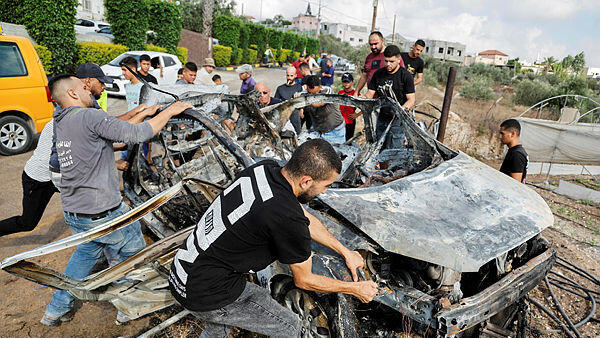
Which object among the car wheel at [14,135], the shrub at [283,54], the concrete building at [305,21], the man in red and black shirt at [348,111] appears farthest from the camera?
the concrete building at [305,21]

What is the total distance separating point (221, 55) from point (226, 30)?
248 cm

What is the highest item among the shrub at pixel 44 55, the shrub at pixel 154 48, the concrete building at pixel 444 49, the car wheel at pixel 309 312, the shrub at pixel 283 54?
the concrete building at pixel 444 49

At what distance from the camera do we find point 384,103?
4004 millimetres

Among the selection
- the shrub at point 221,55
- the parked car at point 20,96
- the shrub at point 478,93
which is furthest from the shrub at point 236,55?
the parked car at point 20,96

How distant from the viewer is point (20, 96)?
602 centimetres

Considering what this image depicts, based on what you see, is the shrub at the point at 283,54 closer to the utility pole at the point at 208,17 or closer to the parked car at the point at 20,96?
the utility pole at the point at 208,17

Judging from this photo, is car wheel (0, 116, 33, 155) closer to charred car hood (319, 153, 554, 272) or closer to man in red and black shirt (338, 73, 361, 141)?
man in red and black shirt (338, 73, 361, 141)

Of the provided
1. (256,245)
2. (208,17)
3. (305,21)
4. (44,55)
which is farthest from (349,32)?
(256,245)

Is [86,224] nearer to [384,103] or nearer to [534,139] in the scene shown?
[384,103]

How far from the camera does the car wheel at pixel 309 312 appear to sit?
2.23 m

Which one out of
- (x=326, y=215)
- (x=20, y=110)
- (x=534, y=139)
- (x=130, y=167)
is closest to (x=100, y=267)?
(x=130, y=167)

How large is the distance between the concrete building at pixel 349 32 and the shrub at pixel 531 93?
72.2 metres

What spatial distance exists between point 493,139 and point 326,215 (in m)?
9.44

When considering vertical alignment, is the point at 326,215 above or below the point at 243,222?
below
